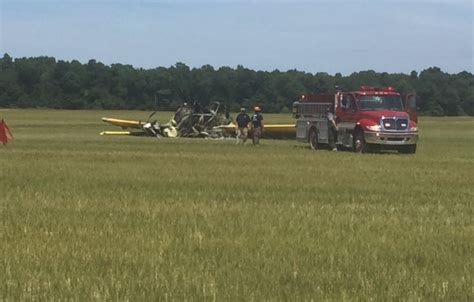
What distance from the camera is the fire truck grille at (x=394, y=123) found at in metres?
27.7

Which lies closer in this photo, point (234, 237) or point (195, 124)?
point (234, 237)

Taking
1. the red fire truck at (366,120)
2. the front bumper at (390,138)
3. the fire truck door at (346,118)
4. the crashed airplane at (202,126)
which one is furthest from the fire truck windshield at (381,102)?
the crashed airplane at (202,126)

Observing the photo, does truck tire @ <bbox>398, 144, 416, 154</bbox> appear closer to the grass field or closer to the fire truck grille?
the fire truck grille

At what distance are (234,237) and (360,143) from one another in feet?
66.7

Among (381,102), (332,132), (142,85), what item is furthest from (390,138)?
(142,85)

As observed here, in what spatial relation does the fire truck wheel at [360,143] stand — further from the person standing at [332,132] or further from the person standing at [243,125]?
the person standing at [243,125]

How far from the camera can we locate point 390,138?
27609 millimetres

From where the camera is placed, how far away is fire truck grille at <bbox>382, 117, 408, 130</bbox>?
2772cm

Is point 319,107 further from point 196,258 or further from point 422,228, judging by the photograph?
point 196,258

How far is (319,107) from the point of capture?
105 feet

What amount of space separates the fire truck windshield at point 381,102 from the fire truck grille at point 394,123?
96cm

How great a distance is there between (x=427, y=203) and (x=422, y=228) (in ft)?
9.88

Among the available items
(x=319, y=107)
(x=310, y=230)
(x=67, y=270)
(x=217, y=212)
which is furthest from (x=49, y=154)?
(x=67, y=270)

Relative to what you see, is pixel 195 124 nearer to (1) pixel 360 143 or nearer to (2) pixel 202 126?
(2) pixel 202 126
